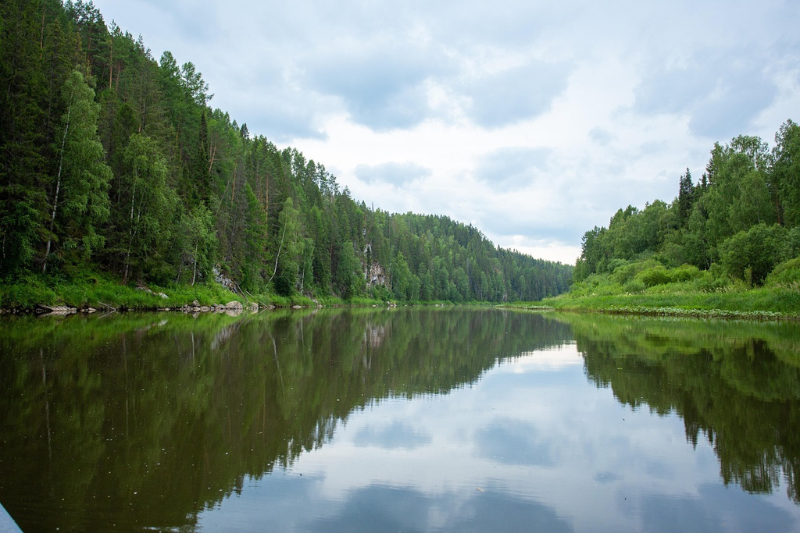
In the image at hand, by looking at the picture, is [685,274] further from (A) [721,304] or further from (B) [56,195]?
(B) [56,195]

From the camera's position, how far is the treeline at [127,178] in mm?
27859

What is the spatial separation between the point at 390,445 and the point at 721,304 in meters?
37.8

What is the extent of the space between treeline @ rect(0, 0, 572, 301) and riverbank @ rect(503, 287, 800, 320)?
38.7m

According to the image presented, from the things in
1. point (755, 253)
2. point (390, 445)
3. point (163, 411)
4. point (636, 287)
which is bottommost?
point (390, 445)

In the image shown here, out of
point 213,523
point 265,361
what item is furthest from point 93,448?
point 265,361

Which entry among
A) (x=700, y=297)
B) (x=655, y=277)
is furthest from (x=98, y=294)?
(x=655, y=277)

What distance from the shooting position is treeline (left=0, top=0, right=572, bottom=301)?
27.9m

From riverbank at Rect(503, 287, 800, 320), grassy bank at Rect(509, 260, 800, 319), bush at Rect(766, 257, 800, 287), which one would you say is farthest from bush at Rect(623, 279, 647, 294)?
bush at Rect(766, 257, 800, 287)

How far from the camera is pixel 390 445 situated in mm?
6535

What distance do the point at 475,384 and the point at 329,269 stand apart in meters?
67.5

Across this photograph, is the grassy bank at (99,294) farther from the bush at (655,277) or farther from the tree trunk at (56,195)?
the bush at (655,277)

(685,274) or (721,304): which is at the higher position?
(685,274)

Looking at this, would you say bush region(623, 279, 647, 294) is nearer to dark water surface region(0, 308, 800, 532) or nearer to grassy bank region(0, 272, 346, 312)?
grassy bank region(0, 272, 346, 312)

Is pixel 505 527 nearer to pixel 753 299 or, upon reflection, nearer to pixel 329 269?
pixel 753 299
